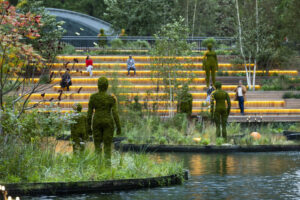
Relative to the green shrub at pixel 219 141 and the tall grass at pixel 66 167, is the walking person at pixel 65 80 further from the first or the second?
the green shrub at pixel 219 141

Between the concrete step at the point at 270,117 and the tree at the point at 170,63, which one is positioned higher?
the tree at the point at 170,63

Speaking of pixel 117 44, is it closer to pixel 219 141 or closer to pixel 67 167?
pixel 219 141

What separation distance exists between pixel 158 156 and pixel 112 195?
716 centimetres

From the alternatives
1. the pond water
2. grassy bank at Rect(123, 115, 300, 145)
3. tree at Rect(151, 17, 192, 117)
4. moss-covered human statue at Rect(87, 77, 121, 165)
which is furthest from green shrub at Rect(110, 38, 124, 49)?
moss-covered human statue at Rect(87, 77, 121, 165)

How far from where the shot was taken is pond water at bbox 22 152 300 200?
1339 centimetres

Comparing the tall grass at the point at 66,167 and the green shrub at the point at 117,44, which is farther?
the green shrub at the point at 117,44

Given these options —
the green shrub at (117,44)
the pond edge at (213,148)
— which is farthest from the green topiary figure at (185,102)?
the green shrub at (117,44)

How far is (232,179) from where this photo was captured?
15703 millimetres

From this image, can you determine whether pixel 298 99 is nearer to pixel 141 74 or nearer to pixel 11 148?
Answer: pixel 141 74

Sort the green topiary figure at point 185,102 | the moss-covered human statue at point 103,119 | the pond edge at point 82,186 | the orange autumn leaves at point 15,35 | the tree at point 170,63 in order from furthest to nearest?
the tree at point 170,63 → the green topiary figure at point 185,102 → the moss-covered human statue at point 103,119 → the orange autumn leaves at point 15,35 → the pond edge at point 82,186

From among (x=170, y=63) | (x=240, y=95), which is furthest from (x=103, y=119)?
(x=240, y=95)

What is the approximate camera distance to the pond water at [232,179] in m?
13.4

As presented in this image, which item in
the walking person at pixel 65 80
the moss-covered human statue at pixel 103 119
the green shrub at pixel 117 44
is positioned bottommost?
the moss-covered human statue at pixel 103 119

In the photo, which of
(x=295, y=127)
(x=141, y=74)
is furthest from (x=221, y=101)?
(x=141, y=74)
